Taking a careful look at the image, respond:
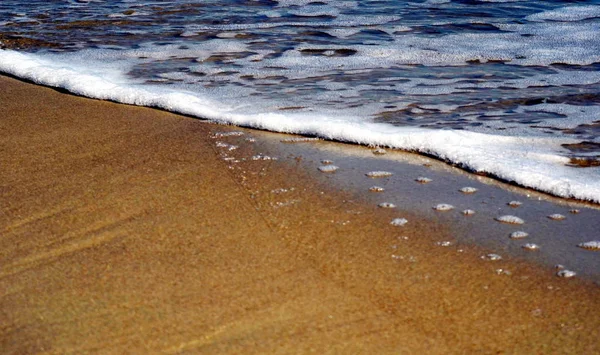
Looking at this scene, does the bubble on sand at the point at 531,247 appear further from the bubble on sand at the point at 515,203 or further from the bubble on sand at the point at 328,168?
the bubble on sand at the point at 328,168

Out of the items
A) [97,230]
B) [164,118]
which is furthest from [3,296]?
[164,118]

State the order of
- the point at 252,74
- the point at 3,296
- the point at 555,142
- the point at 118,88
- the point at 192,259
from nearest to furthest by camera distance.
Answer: the point at 3,296
the point at 192,259
the point at 555,142
the point at 118,88
the point at 252,74

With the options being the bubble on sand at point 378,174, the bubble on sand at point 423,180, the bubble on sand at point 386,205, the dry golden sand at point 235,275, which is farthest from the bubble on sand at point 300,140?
Result: the bubble on sand at point 386,205

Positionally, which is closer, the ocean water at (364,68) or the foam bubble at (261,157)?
the foam bubble at (261,157)

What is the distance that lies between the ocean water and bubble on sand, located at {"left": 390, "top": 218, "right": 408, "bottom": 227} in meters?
0.64

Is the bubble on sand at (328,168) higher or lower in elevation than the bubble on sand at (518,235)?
higher

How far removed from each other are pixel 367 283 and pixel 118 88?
2806 mm

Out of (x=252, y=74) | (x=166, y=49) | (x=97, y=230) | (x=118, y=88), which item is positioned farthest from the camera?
(x=166, y=49)

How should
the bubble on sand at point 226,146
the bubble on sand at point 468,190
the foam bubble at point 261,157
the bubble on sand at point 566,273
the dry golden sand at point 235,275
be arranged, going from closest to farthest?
1. the dry golden sand at point 235,275
2. the bubble on sand at point 566,273
3. the bubble on sand at point 468,190
4. the foam bubble at point 261,157
5. the bubble on sand at point 226,146

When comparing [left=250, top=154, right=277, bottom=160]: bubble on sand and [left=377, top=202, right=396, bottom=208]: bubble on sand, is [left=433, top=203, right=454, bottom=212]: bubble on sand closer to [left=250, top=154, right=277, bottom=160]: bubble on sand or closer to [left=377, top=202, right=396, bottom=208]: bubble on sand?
[left=377, top=202, right=396, bottom=208]: bubble on sand

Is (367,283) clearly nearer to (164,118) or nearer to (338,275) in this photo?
(338,275)

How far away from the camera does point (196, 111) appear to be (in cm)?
423

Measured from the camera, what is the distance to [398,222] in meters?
2.83

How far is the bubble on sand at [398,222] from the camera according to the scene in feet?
9.22
